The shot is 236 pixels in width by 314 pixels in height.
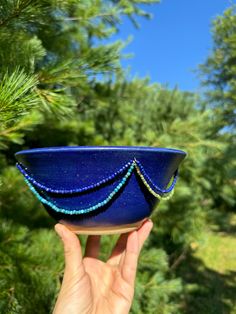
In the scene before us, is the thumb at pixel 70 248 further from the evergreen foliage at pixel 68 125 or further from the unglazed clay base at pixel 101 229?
the evergreen foliage at pixel 68 125

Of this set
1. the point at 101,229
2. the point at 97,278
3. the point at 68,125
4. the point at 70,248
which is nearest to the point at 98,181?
the point at 101,229

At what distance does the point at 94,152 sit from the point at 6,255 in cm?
84

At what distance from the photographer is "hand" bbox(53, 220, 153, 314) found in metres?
1.15

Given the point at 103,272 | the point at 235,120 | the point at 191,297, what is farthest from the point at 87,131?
the point at 191,297

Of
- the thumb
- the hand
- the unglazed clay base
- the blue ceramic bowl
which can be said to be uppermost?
the blue ceramic bowl

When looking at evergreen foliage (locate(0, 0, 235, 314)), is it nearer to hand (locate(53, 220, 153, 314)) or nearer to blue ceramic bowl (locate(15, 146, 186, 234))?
blue ceramic bowl (locate(15, 146, 186, 234))

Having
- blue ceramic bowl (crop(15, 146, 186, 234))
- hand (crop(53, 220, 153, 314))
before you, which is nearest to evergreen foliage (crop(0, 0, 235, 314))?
blue ceramic bowl (crop(15, 146, 186, 234))

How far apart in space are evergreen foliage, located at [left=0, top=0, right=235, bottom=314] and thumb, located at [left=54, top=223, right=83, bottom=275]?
Result: 1.05 ft

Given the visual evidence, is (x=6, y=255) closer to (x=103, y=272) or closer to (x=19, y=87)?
(x=103, y=272)

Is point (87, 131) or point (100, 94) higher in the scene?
point (100, 94)

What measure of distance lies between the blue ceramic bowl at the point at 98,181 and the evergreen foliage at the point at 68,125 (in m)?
0.16

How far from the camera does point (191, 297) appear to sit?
4.54 meters

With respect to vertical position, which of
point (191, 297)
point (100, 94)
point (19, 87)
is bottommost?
point (191, 297)

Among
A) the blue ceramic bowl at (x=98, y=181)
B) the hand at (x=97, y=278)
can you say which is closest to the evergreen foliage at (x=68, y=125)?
the blue ceramic bowl at (x=98, y=181)
